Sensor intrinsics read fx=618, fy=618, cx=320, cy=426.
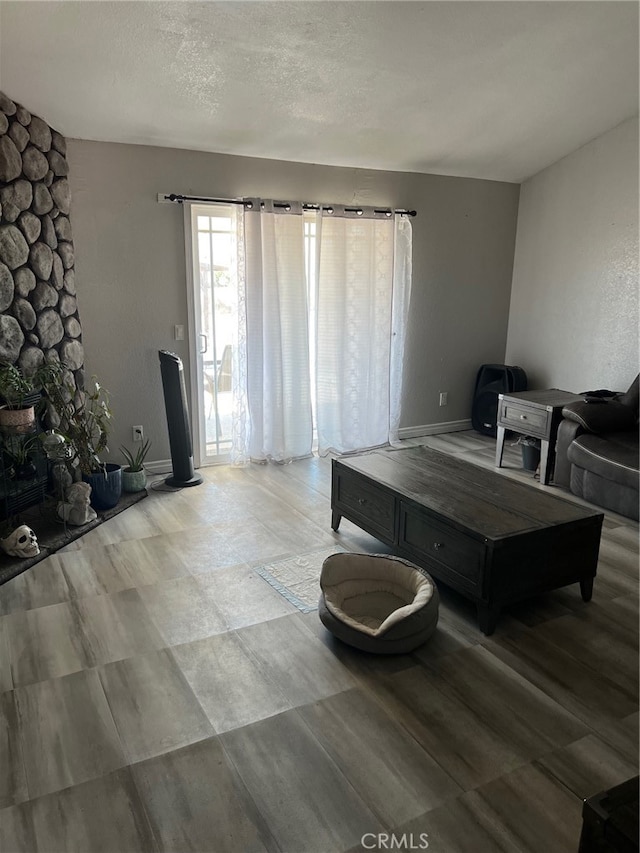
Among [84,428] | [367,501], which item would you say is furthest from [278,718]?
[84,428]

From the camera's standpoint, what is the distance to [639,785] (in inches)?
43.5

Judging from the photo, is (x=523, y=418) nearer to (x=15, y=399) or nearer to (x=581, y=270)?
(x=581, y=270)

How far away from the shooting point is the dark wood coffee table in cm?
254

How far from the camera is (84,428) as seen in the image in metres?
3.78

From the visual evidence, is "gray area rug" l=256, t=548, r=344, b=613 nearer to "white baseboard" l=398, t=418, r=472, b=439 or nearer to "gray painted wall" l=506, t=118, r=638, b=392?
"white baseboard" l=398, t=418, r=472, b=439

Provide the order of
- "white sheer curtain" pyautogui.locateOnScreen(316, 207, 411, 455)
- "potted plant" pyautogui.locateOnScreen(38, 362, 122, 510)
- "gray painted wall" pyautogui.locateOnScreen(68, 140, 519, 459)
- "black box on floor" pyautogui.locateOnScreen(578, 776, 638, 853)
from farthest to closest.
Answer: "white sheer curtain" pyautogui.locateOnScreen(316, 207, 411, 455) → "gray painted wall" pyautogui.locateOnScreen(68, 140, 519, 459) → "potted plant" pyautogui.locateOnScreen(38, 362, 122, 510) → "black box on floor" pyautogui.locateOnScreen(578, 776, 638, 853)

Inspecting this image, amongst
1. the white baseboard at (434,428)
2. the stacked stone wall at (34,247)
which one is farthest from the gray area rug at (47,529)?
the white baseboard at (434,428)

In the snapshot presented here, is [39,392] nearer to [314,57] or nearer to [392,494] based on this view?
[392,494]

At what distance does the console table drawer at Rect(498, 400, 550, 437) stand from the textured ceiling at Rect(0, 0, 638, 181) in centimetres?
202

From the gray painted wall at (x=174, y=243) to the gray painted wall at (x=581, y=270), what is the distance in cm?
38

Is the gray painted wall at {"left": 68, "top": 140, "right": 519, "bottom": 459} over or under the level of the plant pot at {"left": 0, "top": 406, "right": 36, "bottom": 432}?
over

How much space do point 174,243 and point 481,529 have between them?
2.93 m

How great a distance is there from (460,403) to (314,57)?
3.45 metres
